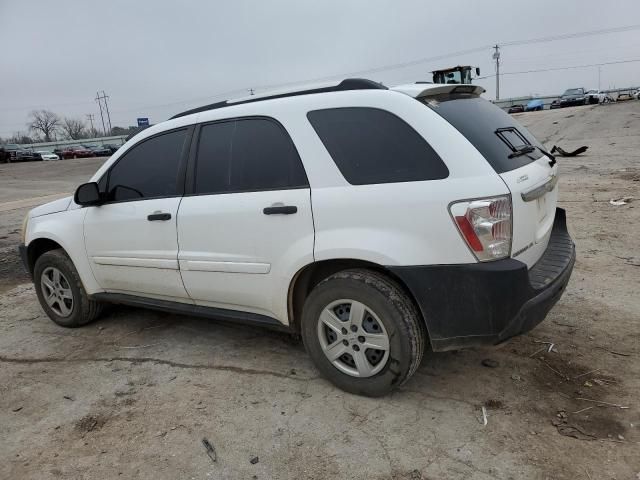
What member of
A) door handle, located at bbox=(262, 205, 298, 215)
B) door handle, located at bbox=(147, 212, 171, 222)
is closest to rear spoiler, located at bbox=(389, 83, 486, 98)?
door handle, located at bbox=(262, 205, 298, 215)

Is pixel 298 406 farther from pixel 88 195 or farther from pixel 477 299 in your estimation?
pixel 88 195

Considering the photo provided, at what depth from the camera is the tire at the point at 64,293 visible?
451 cm

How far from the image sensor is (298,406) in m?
3.11

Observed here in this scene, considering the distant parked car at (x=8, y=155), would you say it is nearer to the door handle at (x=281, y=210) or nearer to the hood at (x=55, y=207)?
the hood at (x=55, y=207)

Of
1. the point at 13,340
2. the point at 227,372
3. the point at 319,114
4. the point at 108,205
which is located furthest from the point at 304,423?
the point at 13,340

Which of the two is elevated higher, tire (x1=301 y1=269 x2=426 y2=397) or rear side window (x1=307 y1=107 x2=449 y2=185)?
rear side window (x1=307 y1=107 x2=449 y2=185)

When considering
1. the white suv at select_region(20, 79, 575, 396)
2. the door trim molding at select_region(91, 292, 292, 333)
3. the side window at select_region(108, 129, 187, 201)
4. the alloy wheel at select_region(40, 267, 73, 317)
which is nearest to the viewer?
the white suv at select_region(20, 79, 575, 396)

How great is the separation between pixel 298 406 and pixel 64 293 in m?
2.73

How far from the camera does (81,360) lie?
4.01m

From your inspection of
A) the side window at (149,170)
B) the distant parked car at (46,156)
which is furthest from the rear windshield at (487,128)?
the distant parked car at (46,156)

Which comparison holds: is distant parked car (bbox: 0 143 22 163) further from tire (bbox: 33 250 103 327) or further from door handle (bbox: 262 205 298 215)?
door handle (bbox: 262 205 298 215)

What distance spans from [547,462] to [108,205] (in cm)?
354

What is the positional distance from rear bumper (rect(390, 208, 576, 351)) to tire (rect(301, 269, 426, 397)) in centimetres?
12

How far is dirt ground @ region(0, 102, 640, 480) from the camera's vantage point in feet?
8.48
